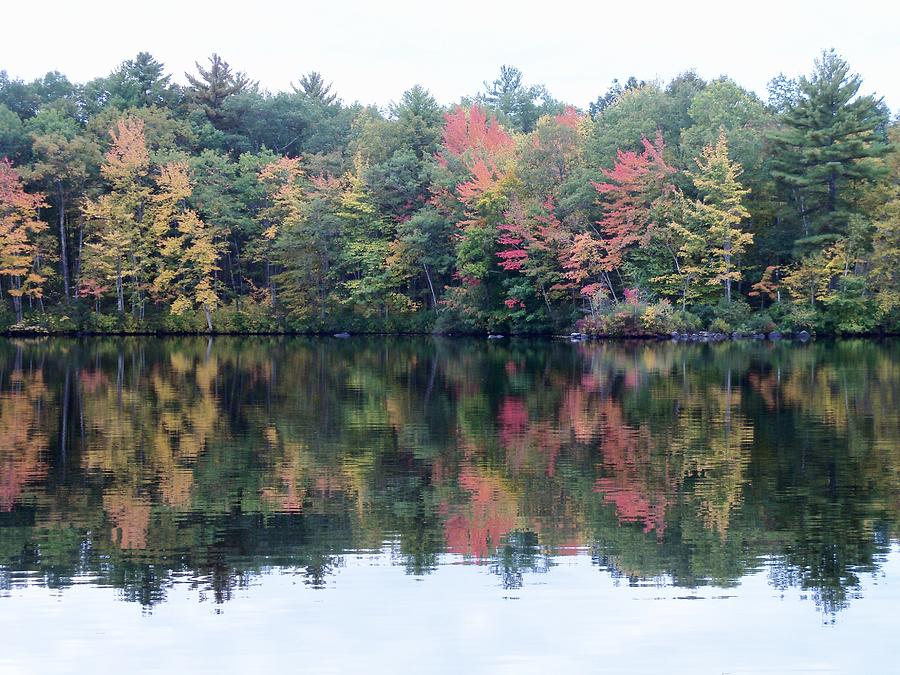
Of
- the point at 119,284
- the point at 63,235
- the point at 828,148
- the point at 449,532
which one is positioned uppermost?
the point at 828,148

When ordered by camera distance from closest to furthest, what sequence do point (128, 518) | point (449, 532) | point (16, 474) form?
point (449, 532) < point (128, 518) < point (16, 474)

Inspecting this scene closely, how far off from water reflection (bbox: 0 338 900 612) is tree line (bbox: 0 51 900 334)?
76.6ft

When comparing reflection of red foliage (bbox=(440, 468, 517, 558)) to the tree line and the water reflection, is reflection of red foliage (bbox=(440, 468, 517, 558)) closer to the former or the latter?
the water reflection

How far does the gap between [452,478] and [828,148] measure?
4100 centimetres

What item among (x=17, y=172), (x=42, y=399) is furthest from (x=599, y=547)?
(x=17, y=172)

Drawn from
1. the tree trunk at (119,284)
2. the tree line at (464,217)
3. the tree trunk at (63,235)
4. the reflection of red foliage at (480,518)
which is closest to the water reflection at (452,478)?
the reflection of red foliage at (480,518)

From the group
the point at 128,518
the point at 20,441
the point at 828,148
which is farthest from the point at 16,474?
the point at 828,148

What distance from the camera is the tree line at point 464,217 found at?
50938mm

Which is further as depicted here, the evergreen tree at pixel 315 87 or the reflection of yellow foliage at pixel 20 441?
the evergreen tree at pixel 315 87

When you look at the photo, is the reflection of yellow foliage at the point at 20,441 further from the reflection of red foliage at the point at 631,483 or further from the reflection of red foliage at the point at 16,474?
the reflection of red foliage at the point at 631,483

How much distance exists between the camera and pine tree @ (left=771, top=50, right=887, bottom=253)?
164 ft

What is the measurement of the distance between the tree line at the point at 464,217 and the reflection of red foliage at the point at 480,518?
3806cm

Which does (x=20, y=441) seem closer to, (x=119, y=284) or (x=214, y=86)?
(x=119, y=284)

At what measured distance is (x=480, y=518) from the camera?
11.9 meters
